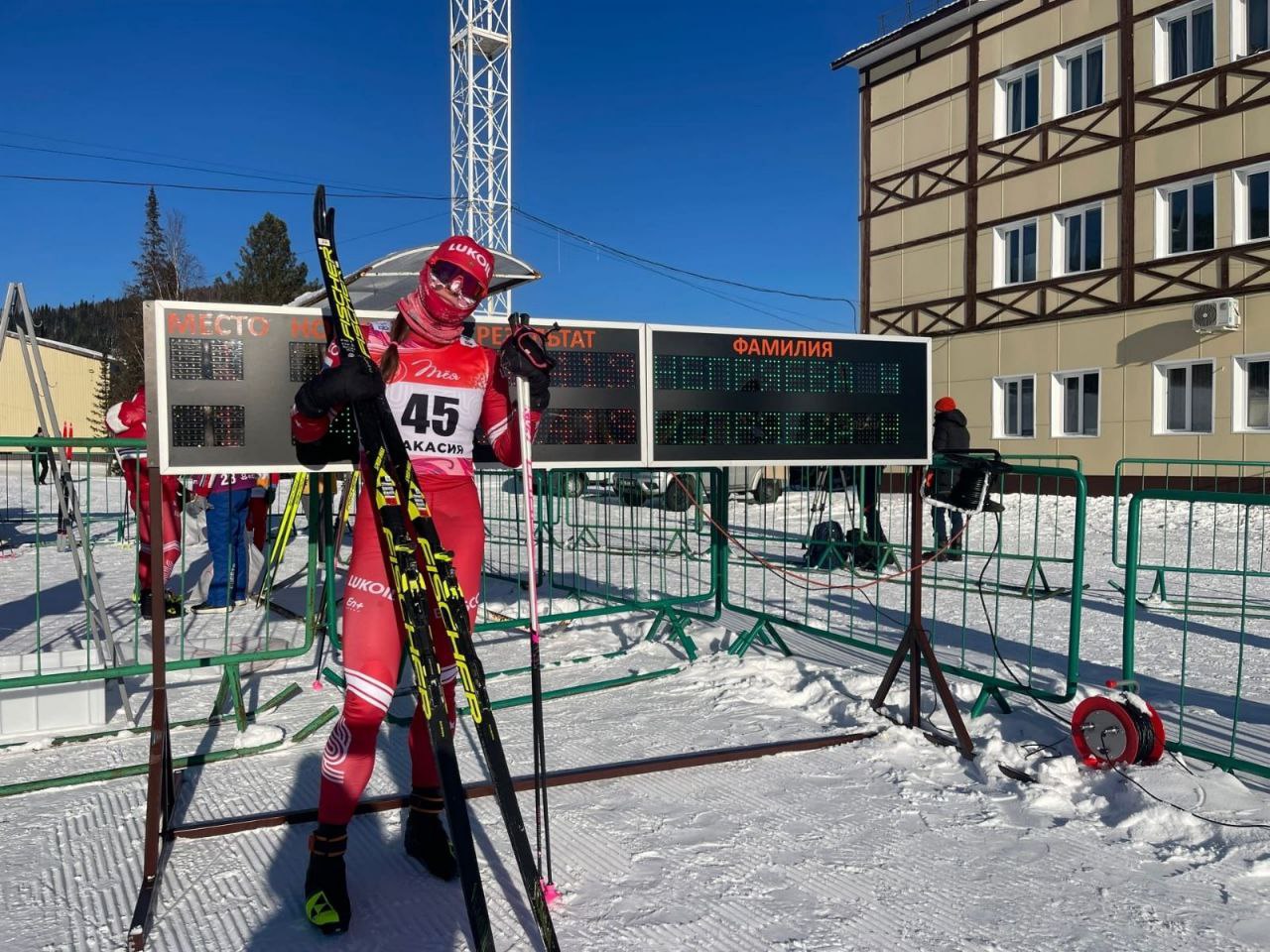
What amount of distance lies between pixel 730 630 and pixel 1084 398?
49.4 ft

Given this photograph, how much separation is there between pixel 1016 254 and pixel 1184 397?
4.92 metres

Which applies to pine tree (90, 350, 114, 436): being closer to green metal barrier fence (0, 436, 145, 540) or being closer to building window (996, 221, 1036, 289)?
green metal barrier fence (0, 436, 145, 540)

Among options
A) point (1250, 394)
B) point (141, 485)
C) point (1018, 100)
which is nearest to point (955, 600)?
point (141, 485)

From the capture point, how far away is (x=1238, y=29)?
53.7 feet

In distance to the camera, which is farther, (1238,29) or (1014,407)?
(1014,407)

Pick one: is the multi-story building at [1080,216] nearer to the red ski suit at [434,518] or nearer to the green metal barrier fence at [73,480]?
the green metal barrier fence at [73,480]

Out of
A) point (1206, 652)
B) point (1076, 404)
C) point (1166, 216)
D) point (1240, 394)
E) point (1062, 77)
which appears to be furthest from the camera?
point (1062, 77)

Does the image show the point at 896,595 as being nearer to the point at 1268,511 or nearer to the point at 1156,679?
the point at 1156,679

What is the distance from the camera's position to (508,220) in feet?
96.4

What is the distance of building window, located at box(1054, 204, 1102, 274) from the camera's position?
1891cm

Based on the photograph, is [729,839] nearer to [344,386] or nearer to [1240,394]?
[344,386]

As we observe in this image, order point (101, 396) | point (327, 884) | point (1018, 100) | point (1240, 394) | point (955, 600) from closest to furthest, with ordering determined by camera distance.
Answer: point (327, 884) < point (955, 600) < point (1240, 394) < point (1018, 100) < point (101, 396)

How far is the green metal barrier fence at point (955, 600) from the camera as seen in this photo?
17.5 feet

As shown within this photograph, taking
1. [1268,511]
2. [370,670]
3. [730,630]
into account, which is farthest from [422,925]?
[1268,511]
